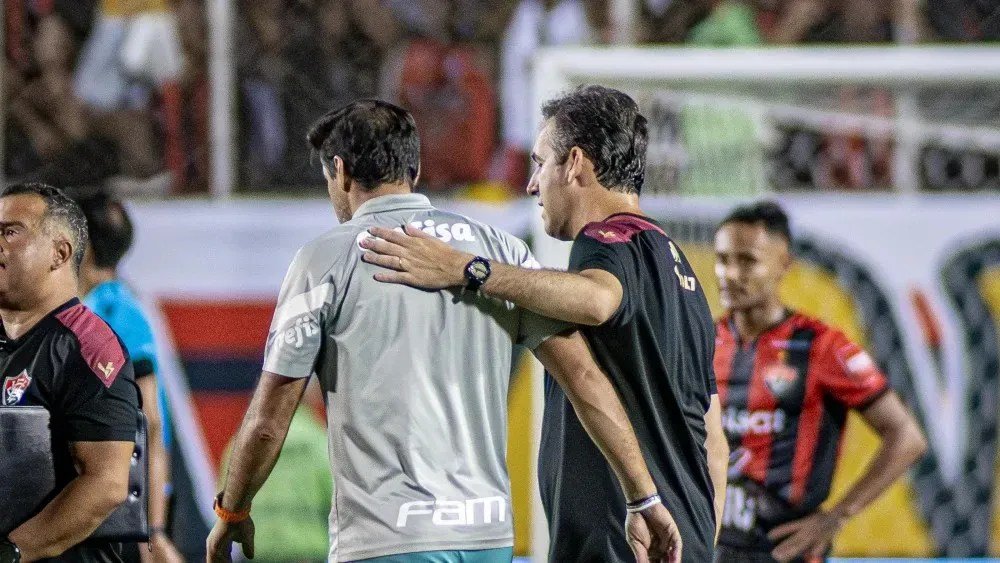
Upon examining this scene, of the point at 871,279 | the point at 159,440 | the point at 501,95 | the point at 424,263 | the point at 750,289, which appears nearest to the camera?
the point at 424,263

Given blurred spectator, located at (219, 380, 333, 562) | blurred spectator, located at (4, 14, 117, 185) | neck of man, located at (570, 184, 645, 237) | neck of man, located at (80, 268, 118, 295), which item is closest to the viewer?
neck of man, located at (570, 184, 645, 237)

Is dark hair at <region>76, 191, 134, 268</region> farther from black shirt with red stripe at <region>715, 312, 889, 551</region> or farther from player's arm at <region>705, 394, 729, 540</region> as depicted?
player's arm at <region>705, 394, 729, 540</region>

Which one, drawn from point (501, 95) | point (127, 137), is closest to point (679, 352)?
point (501, 95)

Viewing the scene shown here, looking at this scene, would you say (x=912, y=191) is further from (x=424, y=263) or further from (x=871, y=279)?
(x=424, y=263)

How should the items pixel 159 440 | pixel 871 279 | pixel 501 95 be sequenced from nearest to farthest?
pixel 159 440, pixel 871 279, pixel 501 95

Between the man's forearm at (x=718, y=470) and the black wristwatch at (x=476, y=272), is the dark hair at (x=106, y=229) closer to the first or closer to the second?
the black wristwatch at (x=476, y=272)

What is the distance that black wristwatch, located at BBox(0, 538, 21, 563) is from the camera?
331cm

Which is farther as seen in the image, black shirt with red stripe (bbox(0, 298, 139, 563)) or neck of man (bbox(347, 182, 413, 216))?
neck of man (bbox(347, 182, 413, 216))

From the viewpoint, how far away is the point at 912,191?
7.84m

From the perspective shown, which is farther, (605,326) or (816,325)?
(816,325)

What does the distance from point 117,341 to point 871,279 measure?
5.21m

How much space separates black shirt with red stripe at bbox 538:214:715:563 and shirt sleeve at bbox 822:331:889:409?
181cm

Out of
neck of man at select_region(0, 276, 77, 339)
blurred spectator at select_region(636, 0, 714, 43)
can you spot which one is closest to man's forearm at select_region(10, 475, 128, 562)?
neck of man at select_region(0, 276, 77, 339)

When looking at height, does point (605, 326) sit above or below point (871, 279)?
above
